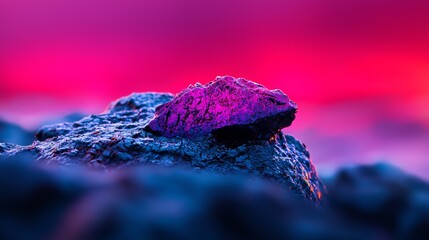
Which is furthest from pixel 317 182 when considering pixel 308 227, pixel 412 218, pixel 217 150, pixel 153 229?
pixel 153 229

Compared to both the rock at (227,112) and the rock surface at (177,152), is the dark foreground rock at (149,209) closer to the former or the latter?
the rock surface at (177,152)

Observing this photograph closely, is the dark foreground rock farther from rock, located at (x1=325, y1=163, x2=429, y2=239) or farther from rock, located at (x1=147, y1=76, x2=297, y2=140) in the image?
rock, located at (x1=147, y1=76, x2=297, y2=140)

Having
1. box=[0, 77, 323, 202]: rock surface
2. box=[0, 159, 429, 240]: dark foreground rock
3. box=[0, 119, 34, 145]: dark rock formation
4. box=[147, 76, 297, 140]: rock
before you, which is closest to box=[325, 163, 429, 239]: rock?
box=[0, 77, 323, 202]: rock surface

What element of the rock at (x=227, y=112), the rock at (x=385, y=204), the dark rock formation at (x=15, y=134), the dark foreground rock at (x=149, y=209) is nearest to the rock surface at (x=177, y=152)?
the rock at (x=227, y=112)

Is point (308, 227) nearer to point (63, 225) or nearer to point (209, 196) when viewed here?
point (209, 196)

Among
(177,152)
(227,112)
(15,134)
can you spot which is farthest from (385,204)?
(15,134)

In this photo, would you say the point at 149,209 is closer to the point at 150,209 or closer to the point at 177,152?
the point at 150,209

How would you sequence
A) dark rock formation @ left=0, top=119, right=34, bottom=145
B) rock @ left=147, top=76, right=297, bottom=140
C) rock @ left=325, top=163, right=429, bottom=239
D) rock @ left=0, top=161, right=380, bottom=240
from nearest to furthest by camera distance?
rock @ left=0, top=161, right=380, bottom=240
rock @ left=147, top=76, right=297, bottom=140
rock @ left=325, top=163, right=429, bottom=239
dark rock formation @ left=0, top=119, right=34, bottom=145
